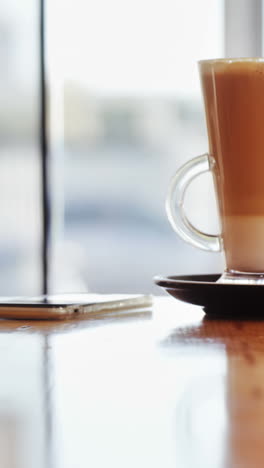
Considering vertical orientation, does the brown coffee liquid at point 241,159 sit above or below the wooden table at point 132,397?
above

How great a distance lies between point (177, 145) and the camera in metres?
2.93

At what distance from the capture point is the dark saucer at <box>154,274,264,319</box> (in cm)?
61

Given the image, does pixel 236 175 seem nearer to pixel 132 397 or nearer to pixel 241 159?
pixel 241 159

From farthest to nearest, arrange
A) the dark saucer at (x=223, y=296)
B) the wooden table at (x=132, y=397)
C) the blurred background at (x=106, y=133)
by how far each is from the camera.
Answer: the blurred background at (x=106, y=133) → the dark saucer at (x=223, y=296) → the wooden table at (x=132, y=397)

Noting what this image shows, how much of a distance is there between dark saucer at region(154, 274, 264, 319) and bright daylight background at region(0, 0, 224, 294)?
7.04ft

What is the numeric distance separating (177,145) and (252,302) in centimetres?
234

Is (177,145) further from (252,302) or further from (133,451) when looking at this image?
(133,451)

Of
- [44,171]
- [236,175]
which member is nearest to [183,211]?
[236,175]

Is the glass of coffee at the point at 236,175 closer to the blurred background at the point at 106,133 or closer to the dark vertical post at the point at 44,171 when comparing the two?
the blurred background at the point at 106,133

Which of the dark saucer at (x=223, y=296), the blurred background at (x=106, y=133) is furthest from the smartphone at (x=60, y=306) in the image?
the blurred background at (x=106, y=133)

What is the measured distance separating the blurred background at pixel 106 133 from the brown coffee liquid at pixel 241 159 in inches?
80.1

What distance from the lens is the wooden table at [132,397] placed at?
24 centimetres

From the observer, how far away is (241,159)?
2.31ft

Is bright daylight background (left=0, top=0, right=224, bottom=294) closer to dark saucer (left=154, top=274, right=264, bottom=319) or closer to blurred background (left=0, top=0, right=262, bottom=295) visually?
blurred background (left=0, top=0, right=262, bottom=295)
